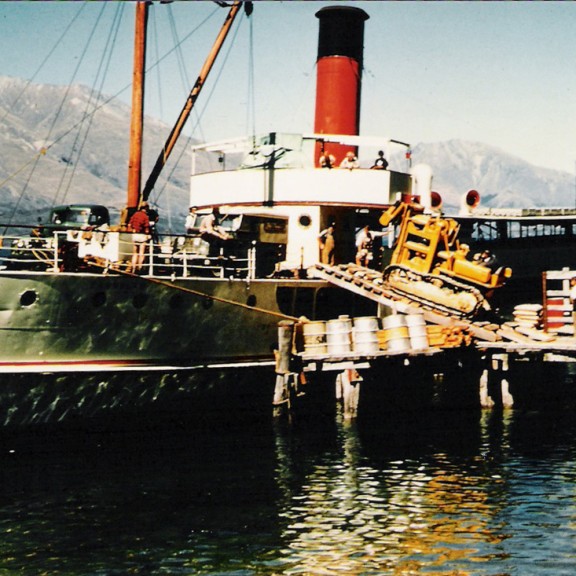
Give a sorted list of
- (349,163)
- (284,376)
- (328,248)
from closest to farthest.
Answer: (284,376) < (328,248) < (349,163)

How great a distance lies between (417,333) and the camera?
77.3ft

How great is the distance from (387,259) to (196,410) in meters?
9.76

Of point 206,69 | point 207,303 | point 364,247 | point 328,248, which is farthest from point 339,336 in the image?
point 206,69

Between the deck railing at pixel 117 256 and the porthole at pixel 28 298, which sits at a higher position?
the deck railing at pixel 117 256

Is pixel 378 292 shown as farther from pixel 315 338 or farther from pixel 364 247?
pixel 364 247

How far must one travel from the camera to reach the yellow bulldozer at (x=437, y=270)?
84.0ft

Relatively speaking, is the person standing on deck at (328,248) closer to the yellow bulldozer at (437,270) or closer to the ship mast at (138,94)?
the yellow bulldozer at (437,270)

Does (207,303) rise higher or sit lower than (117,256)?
lower

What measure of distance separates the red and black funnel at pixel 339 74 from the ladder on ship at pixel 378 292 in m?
8.02

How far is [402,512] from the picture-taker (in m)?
16.1

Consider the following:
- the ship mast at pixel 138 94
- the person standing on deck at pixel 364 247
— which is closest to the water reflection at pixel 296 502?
the person standing on deck at pixel 364 247

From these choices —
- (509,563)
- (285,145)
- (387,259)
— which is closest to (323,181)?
(285,145)

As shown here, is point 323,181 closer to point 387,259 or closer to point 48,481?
point 387,259

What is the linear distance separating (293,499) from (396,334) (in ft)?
25.6
